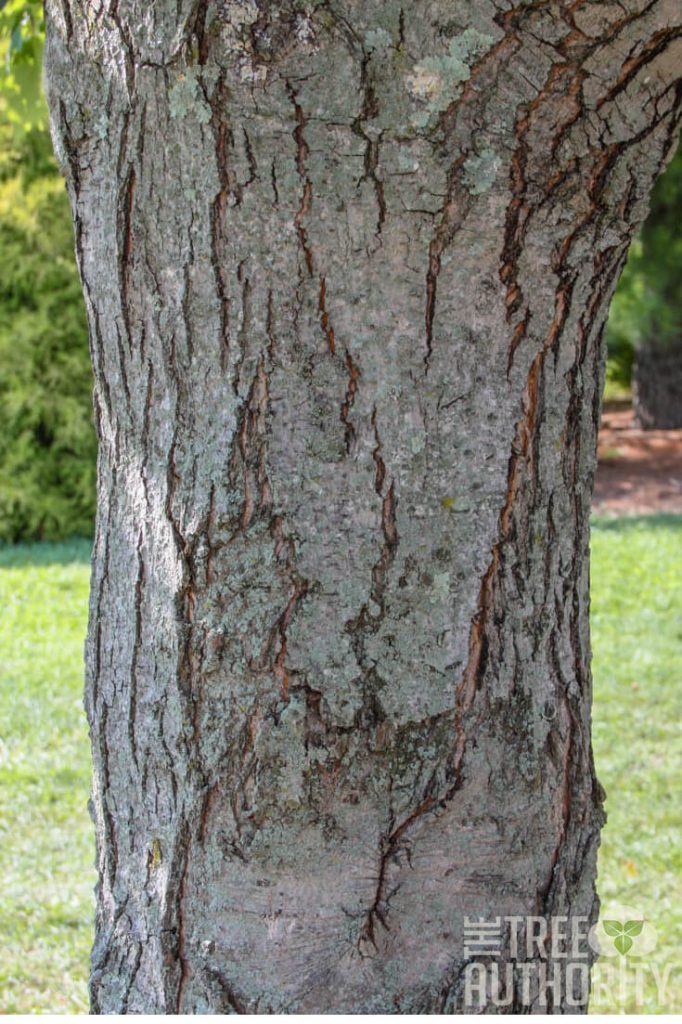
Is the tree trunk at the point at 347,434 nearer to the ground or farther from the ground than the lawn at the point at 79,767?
farther from the ground

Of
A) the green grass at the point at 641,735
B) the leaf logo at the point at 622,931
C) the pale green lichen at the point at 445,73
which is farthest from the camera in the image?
the green grass at the point at 641,735

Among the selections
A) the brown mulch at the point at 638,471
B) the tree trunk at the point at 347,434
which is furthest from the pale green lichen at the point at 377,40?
the brown mulch at the point at 638,471

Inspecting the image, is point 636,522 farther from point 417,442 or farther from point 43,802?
point 417,442

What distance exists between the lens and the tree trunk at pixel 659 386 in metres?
13.4

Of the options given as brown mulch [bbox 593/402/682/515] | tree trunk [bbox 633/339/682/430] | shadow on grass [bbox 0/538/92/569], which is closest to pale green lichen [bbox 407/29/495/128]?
shadow on grass [bbox 0/538/92/569]

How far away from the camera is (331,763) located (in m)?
1.71

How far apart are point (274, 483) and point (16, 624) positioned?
585cm

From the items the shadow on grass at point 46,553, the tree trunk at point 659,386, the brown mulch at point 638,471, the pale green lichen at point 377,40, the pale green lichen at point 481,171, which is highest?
the pale green lichen at point 377,40

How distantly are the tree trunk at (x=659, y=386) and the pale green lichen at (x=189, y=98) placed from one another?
1227 centimetres

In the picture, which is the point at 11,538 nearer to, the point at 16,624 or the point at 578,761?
the point at 16,624

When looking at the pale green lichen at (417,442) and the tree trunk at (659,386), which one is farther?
the tree trunk at (659,386)

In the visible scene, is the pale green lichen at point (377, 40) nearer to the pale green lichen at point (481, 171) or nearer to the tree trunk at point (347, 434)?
the tree trunk at point (347, 434)

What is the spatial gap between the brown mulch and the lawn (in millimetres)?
2338

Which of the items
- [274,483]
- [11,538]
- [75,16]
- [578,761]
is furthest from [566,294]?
[11,538]
